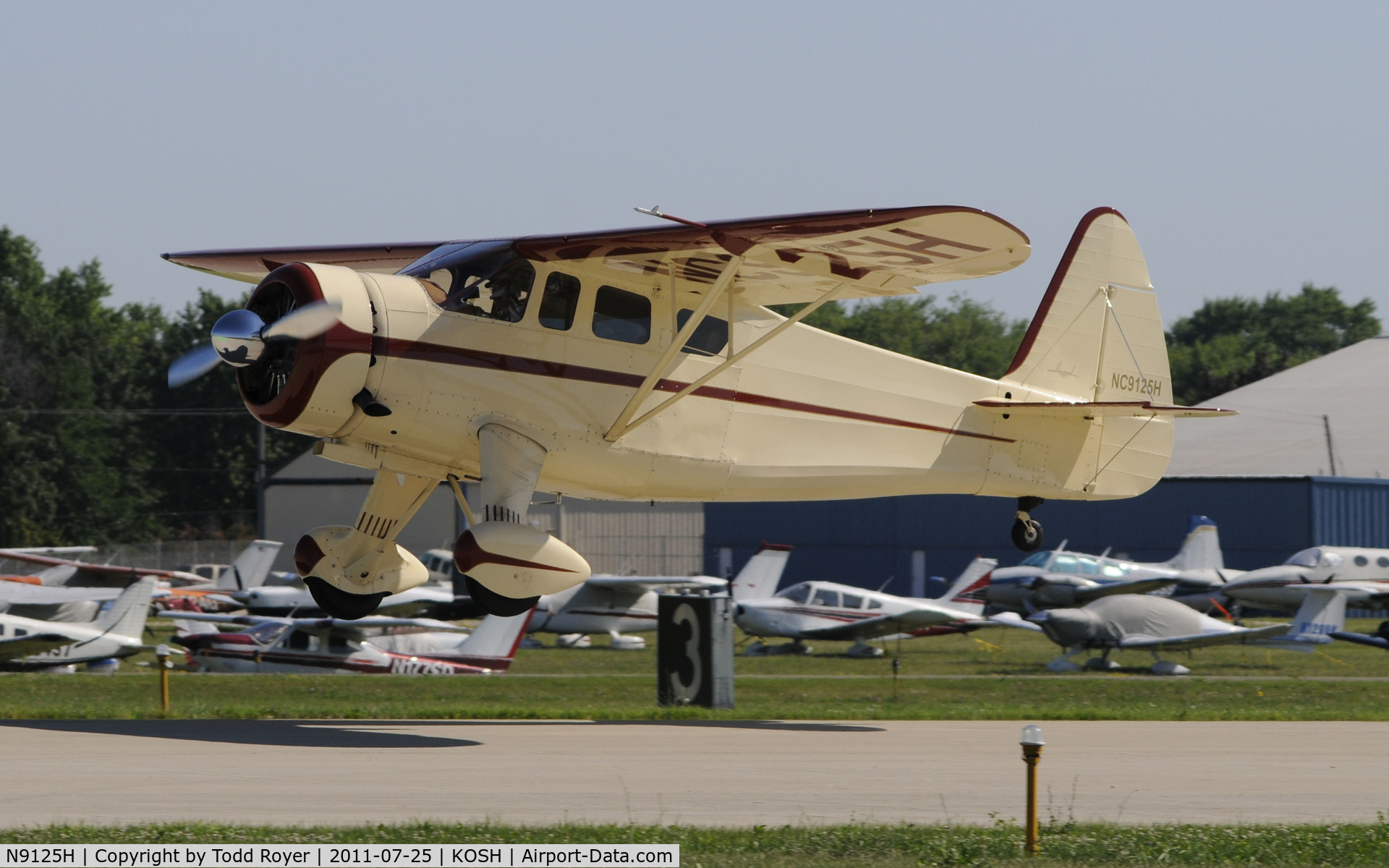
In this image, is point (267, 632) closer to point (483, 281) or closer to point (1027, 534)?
point (1027, 534)

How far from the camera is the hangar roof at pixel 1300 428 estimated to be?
6100cm

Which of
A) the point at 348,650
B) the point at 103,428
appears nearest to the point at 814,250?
the point at 348,650

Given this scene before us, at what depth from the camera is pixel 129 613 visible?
29625 millimetres

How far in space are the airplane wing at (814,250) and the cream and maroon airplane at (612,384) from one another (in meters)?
0.03

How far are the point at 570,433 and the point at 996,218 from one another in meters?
4.37

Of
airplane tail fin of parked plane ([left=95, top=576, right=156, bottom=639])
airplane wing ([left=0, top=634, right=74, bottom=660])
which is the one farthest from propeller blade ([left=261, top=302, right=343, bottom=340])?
airplane tail fin of parked plane ([left=95, top=576, right=156, bottom=639])

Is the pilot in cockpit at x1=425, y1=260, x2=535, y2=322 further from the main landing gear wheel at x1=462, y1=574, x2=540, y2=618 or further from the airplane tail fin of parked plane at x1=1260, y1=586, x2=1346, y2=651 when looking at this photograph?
the airplane tail fin of parked plane at x1=1260, y1=586, x2=1346, y2=651

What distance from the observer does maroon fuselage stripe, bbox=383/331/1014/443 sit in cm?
1323

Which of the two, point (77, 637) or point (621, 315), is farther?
point (77, 637)

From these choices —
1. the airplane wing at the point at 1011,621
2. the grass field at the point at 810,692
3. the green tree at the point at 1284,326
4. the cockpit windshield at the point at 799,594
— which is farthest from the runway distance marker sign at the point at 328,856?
the green tree at the point at 1284,326

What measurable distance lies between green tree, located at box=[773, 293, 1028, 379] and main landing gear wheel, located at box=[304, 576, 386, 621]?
98.3 meters

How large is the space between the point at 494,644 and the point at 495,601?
1674 cm

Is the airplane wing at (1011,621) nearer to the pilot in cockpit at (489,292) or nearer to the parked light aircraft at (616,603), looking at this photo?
the parked light aircraft at (616,603)

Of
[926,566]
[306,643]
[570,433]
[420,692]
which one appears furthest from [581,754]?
[926,566]
